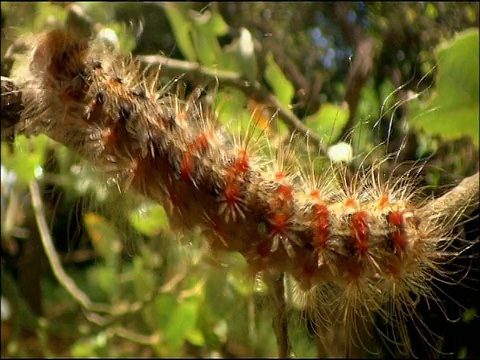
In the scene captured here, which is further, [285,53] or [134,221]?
[285,53]

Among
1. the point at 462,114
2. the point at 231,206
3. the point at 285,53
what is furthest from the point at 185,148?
the point at 285,53

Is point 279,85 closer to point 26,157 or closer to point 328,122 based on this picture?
point 328,122

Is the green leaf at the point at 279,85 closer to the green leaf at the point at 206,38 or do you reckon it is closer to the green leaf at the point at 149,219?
the green leaf at the point at 206,38

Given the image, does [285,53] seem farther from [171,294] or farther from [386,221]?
[386,221]

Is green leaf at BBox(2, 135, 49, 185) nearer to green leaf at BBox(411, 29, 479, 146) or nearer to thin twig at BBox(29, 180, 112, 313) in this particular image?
thin twig at BBox(29, 180, 112, 313)

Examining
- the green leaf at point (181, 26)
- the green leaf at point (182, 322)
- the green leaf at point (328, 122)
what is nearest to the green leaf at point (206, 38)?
the green leaf at point (181, 26)

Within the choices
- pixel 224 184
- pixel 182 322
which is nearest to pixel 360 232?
pixel 224 184
